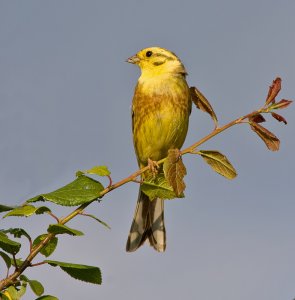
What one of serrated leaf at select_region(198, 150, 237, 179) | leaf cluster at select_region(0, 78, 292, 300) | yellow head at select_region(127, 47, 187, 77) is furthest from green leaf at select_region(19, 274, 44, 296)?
yellow head at select_region(127, 47, 187, 77)

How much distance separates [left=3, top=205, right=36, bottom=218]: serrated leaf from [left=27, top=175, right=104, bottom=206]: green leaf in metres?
0.06

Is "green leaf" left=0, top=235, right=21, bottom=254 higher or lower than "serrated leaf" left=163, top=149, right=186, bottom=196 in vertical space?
lower

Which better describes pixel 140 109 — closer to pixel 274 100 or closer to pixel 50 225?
pixel 274 100

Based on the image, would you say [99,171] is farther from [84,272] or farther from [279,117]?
[279,117]

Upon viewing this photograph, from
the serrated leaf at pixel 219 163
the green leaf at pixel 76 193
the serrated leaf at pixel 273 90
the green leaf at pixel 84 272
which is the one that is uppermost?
the serrated leaf at pixel 273 90

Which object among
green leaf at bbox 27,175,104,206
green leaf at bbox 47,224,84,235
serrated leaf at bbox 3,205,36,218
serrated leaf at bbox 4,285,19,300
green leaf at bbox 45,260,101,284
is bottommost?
serrated leaf at bbox 4,285,19,300

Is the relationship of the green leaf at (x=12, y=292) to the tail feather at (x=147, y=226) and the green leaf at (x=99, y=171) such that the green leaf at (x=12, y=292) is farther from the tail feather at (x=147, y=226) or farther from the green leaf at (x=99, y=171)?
the tail feather at (x=147, y=226)

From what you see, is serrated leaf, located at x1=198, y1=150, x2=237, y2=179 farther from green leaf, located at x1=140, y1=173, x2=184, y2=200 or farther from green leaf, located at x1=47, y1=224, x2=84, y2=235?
green leaf, located at x1=47, y1=224, x2=84, y2=235

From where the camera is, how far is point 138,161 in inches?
318

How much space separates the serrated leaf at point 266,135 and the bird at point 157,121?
3456mm

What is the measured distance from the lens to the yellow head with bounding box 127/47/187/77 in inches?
318

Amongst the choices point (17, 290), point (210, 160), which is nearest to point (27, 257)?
point (17, 290)

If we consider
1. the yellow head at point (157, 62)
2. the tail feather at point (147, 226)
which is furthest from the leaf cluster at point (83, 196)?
the yellow head at point (157, 62)

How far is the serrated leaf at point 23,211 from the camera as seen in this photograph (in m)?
3.26
